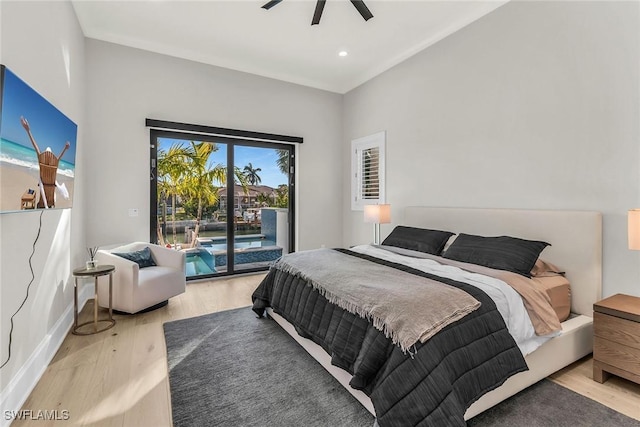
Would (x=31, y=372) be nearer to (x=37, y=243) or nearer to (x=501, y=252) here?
(x=37, y=243)

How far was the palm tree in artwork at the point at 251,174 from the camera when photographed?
4.96 m

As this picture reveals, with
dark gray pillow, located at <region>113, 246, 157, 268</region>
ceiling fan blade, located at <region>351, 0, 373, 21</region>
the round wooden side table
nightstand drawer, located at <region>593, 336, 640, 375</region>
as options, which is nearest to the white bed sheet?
nightstand drawer, located at <region>593, 336, 640, 375</region>

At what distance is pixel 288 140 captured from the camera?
5156 millimetres

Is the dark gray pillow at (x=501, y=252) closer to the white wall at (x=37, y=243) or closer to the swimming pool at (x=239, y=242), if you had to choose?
the swimming pool at (x=239, y=242)

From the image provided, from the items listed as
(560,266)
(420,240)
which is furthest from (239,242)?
(560,266)

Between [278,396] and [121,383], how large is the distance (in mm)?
1110

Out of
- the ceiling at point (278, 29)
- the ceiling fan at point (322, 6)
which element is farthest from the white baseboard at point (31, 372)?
the ceiling fan at point (322, 6)

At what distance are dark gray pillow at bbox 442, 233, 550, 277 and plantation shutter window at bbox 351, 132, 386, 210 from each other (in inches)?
80.0

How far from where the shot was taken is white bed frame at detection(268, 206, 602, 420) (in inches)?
76.8

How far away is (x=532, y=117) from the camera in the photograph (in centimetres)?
299

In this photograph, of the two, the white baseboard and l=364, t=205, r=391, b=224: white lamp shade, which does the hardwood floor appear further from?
l=364, t=205, r=391, b=224: white lamp shade

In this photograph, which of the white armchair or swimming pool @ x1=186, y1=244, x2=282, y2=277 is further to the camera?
swimming pool @ x1=186, y1=244, x2=282, y2=277

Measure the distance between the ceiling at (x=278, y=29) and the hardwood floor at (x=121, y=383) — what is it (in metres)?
3.38

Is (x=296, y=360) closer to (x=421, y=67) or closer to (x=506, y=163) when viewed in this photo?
(x=506, y=163)
